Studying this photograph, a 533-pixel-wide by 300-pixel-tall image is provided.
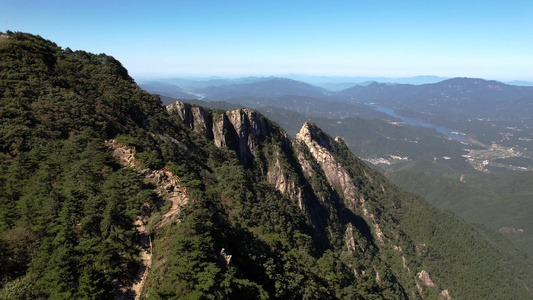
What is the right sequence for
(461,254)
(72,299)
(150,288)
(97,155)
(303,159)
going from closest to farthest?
→ (72,299)
(150,288)
(97,155)
(303,159)
(461,254)

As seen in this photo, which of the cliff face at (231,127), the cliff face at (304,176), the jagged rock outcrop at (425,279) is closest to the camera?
the cliff face at (231,127)

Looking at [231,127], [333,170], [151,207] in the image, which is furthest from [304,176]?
[151,207]

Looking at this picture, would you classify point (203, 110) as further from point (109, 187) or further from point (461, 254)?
point (461, 254)

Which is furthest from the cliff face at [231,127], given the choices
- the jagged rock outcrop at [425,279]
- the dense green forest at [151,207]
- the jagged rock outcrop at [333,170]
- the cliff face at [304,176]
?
the jagged rock outcrop at [425,279]

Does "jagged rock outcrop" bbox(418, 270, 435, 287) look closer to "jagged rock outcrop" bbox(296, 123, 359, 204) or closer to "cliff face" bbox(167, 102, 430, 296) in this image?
"cliff face" bbox(167, 102, 430, 296)

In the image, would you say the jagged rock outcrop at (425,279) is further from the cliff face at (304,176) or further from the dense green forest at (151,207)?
the cliff face at (304,176)

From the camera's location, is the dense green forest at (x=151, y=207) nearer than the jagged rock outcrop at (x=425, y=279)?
Yes

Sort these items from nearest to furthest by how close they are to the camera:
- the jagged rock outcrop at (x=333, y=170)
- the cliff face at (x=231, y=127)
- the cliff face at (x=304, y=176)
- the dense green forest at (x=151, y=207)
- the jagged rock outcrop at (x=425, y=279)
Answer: the dense green forest at (x=151, y=207) → the cliff face at (x=231, y=127) → the cliff face at (x=304, y=176) → the jagged rock outcrop at (x=425, y=279) → the jagged rock outcrop at (x=333, y=170)

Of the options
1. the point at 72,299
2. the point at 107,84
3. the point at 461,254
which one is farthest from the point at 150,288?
the point at 461,254

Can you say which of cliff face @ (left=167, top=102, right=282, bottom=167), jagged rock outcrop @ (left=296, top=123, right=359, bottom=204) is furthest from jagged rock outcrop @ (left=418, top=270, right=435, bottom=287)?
cliff face @ (left=167, top=102, right=282, bottom=167)

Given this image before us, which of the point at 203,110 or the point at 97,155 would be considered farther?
the point at 203,110
